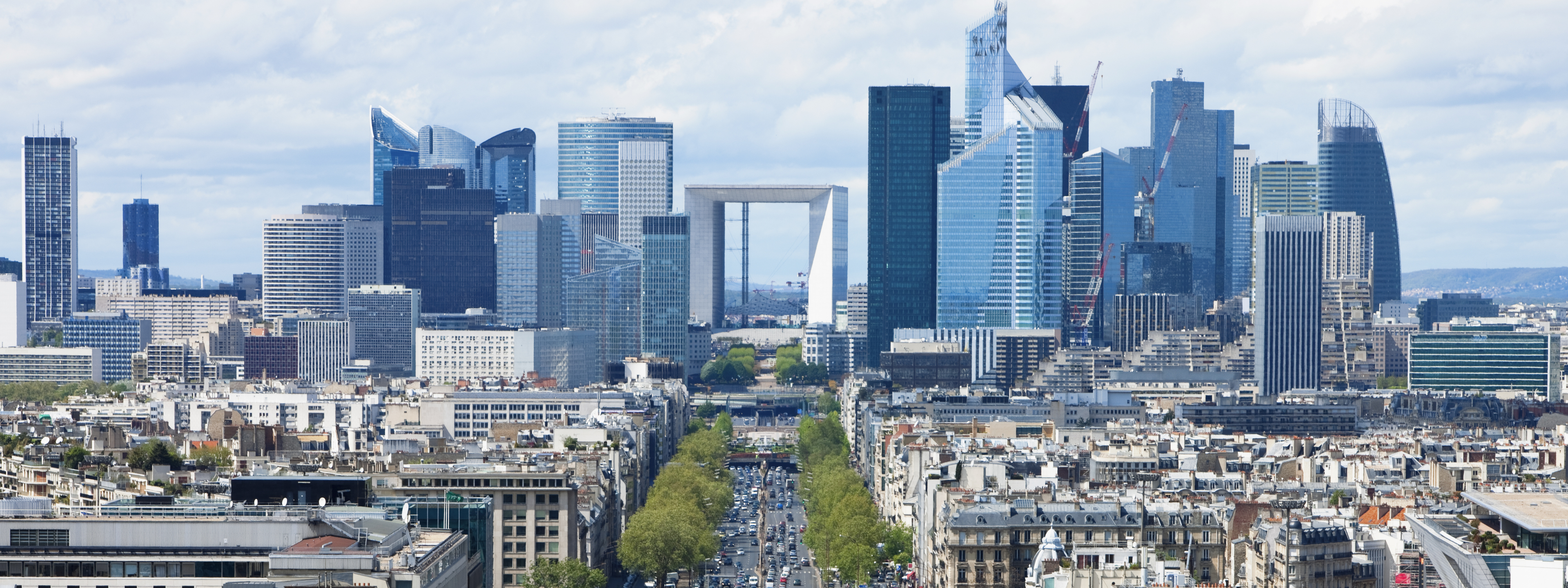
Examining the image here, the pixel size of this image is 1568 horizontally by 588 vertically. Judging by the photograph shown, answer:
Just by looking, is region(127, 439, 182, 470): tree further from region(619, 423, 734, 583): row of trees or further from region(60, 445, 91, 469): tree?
region(619, 423, 734, 583): row of trees

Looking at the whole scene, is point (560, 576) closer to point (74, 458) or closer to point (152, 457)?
point (152, 457)

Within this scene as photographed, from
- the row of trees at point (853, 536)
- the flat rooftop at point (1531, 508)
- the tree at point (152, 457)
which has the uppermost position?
the flat rooftop at point (1531, 508)

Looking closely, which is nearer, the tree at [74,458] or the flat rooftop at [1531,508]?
the flat rooftop at [1531,508]

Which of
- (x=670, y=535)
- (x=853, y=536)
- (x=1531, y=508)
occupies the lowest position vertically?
(x=853, y=536)

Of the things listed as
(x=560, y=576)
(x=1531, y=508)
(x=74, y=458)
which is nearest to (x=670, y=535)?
(x=560, y=576)

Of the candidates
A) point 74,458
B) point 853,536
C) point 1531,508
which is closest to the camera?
point 1531,508

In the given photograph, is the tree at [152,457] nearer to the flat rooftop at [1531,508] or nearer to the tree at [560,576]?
the tree at [560,576]

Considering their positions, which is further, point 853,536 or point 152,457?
point 853,536

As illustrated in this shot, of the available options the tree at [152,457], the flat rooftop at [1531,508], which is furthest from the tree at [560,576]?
the flat rooftop at [1531,508]
